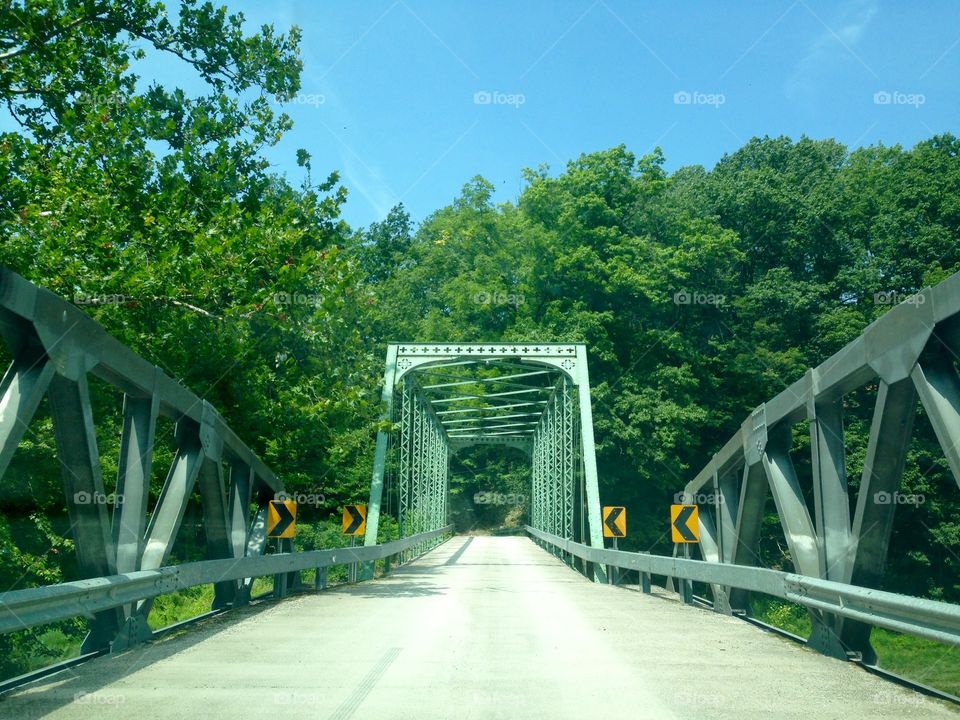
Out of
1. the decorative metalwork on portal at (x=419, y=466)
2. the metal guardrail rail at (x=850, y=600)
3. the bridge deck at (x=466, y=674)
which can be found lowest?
the bridge deck at (x=466, y=674)

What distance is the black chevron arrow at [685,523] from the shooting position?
12.1 meters

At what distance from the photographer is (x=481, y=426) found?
4875 centimetres

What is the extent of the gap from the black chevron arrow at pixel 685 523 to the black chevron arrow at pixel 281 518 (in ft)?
16.6

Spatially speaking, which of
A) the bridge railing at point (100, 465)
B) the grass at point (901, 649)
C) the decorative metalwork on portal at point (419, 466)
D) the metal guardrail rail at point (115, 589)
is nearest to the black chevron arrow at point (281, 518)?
the metal guardrail rail at point (115, 589)

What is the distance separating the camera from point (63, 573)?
17.5 m

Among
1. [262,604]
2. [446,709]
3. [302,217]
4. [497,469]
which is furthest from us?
[497,469]

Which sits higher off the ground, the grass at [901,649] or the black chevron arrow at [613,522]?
the black chevron arrow at [613,522]

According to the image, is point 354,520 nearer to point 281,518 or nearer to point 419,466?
point 281,518

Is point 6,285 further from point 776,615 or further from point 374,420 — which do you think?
point 776,615

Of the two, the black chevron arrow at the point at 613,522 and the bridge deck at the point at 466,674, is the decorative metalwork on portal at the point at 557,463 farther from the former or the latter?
the bridge deck at the point at 466,674

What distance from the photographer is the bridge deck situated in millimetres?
4996

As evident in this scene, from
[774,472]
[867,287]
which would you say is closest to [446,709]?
[774,472]

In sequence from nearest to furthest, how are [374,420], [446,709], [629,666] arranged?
1. [446,709]
2. [629,666]
3. [374,420]

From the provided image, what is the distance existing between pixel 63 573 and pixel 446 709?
14.8 meters
